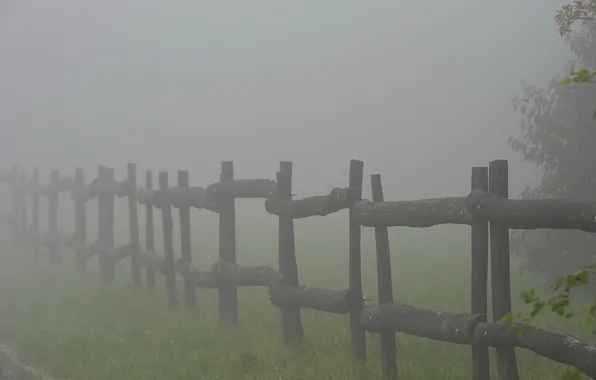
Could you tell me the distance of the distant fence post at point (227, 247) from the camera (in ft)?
35.3

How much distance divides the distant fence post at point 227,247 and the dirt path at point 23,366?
105 inches

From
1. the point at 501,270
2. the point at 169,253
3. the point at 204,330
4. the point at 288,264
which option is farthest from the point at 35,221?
the point at 501,270

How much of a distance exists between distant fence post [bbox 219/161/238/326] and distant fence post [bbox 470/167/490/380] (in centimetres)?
488

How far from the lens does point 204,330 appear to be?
10.1m

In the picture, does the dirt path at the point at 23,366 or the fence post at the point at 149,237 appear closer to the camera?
the dirt path at the point at 23,366

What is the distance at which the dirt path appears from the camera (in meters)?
8.63

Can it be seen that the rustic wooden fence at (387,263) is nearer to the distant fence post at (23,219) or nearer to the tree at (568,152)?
the tree at (568,152)

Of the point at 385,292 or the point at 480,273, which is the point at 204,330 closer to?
the point at 385,292

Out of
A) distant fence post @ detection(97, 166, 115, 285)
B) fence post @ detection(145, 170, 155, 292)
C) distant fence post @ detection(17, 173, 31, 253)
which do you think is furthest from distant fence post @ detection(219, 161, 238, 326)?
distant fence post @ detection(17, 173, 31, 253)

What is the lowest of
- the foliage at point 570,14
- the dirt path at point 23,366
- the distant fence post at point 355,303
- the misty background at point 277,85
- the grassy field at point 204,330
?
the dirt path at point 23,366

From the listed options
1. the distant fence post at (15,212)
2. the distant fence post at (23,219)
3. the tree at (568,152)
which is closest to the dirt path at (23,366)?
the tree at (568,152)

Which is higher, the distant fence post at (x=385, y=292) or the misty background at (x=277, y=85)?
the misty background at (x=277, y=85)

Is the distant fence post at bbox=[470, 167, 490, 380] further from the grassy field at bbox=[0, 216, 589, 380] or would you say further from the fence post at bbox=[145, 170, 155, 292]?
the fence post at bbox=[145, 170, 155, 292]

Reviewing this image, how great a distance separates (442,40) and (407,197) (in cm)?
3712
